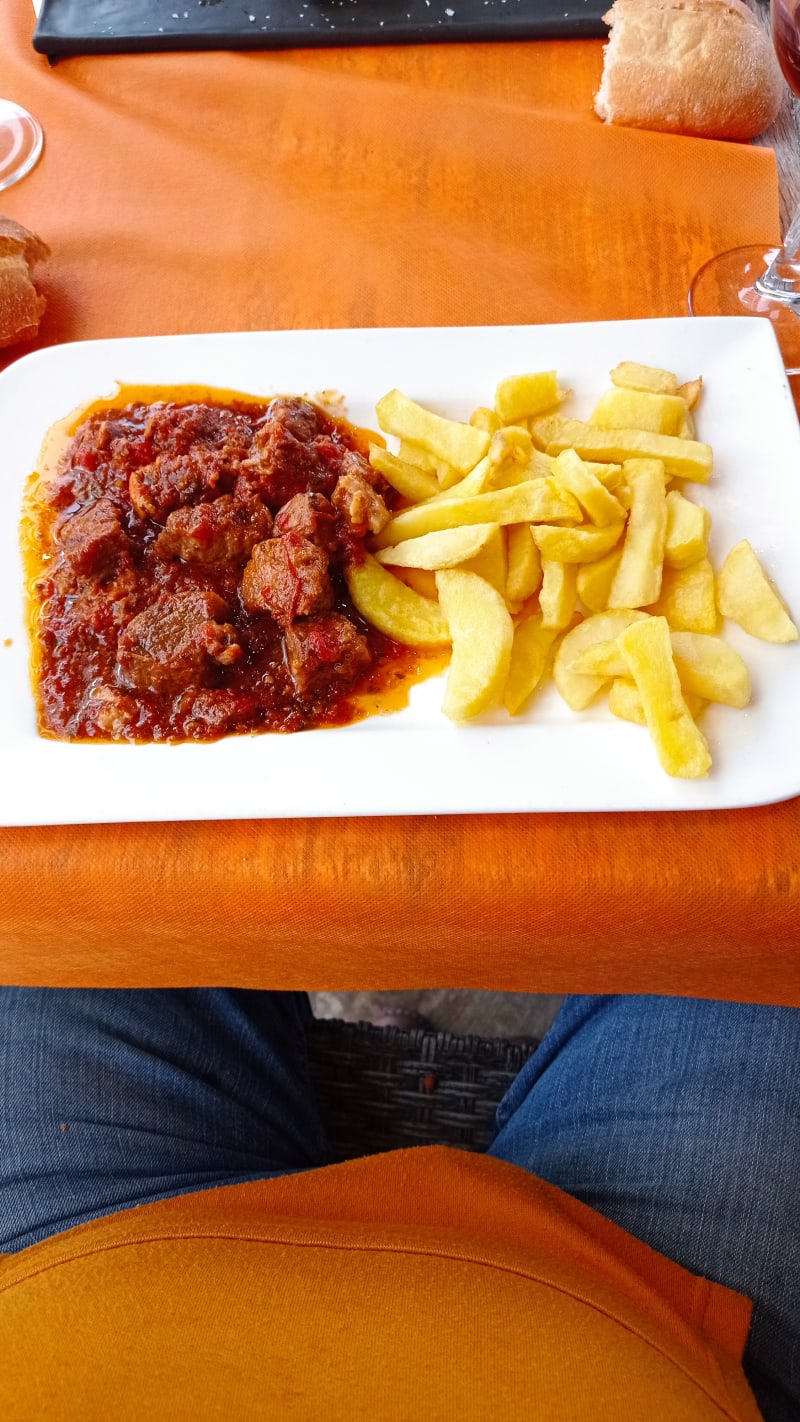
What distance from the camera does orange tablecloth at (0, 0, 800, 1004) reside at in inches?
66.5

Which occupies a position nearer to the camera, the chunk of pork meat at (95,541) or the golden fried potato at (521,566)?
the golden fried potato at (521,566)

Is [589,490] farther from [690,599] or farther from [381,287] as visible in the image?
[381,287]

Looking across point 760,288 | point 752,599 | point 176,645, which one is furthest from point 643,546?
point 760,288

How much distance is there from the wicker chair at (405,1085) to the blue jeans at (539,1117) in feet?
0.25

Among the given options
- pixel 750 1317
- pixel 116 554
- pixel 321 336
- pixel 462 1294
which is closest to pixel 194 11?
pixel 321 336

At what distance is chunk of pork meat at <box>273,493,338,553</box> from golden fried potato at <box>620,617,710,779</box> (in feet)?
2.05

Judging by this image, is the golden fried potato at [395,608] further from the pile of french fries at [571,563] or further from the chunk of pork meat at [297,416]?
the chunk of pork meat at [297,416]

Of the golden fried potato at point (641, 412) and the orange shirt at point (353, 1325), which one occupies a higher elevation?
the golden fried potato at point (641, 412)

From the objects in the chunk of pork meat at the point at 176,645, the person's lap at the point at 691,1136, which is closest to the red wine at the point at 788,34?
the chunk of pork meat at the point at 176,645

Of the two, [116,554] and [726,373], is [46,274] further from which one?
[726,373]

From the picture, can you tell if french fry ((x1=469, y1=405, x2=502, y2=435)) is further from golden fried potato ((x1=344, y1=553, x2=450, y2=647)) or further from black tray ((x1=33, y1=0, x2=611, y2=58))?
black tray ((x1=33, y1=0, x2=611, y2=58))

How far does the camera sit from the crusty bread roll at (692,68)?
2.47 meters

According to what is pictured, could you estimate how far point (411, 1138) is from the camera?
83.3 inches

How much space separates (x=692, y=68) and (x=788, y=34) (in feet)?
2.54
